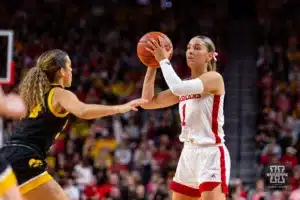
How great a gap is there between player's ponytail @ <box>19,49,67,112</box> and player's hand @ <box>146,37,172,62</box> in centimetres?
82

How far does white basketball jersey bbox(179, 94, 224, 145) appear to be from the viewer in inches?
231

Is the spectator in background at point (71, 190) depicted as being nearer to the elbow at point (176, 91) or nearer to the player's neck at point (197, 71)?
the player's neck at point (197, 71)

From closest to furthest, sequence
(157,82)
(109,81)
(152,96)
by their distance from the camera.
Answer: (152,96) → (157,82) → (109,81)

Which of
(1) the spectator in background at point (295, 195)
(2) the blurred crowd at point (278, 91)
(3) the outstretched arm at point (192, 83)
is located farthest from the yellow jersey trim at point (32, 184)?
(1) the spectator in background at point (295, 195)

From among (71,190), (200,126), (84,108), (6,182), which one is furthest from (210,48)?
(71,190)

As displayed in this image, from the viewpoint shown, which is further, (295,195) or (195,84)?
(295,195)

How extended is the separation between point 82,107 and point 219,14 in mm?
10426

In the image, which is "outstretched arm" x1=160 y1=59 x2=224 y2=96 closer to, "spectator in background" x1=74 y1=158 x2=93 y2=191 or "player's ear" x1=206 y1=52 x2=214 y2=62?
"player's ear" x1=206 y1=52 x2=214 y2=62

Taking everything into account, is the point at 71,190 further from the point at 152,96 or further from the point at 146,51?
the point at 146,51

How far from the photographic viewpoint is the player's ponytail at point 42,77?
18.2 feet

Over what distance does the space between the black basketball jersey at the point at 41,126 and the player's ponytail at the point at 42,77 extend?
0.07 m

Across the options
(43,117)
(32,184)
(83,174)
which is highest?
(43,117)

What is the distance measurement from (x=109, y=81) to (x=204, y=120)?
28.2 ft

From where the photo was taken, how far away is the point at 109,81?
47.2 feet
